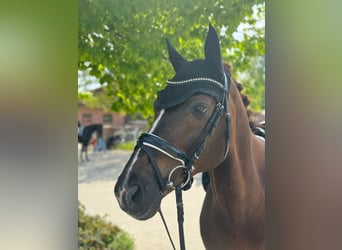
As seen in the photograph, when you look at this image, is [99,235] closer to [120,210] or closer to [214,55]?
[120,210]

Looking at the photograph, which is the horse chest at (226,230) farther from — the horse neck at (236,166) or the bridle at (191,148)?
the bridle at (191,148)

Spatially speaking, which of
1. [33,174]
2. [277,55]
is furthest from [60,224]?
[277,55]

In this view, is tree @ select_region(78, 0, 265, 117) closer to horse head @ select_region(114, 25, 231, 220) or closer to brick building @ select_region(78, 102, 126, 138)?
brick building @ select_region(78, 102, 126, 138)

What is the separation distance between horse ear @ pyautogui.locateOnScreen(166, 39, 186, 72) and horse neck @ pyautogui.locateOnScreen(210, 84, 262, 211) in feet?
1.12

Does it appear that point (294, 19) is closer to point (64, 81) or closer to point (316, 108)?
point (316, 108)

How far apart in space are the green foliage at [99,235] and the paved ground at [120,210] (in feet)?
0.16

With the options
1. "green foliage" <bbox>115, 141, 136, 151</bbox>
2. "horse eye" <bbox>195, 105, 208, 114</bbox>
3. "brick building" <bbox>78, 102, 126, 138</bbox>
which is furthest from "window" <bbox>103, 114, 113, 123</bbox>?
"horse eye" <bbox>195, 105, 208, 114</bbox>

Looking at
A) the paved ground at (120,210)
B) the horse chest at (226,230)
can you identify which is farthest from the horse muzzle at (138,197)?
the horse chest at (226,230)

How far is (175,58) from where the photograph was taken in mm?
2064

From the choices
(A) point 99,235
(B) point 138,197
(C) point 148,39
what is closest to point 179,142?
(B) point 138,197

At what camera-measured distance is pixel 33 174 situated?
2.33 meters

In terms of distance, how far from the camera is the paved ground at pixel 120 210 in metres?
2.10

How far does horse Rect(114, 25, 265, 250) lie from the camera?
5.55 feet

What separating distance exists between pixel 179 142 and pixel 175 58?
59 cm
